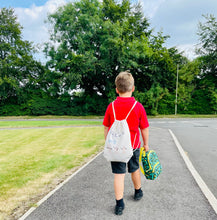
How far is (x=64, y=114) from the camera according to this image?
93.2 feet

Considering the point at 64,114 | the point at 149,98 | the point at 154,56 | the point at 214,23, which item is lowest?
the point at 64,114

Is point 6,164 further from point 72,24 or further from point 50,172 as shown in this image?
point 72,24

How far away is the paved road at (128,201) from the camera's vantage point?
2.50 meters

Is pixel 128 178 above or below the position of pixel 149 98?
below

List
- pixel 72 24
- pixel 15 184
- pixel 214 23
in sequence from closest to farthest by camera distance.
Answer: pixel 15 184 < pixel 72 24 < pixel 214 23

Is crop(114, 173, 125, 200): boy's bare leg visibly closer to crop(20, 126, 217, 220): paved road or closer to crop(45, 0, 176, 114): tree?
crop(20, 126, 217, 220): paved road

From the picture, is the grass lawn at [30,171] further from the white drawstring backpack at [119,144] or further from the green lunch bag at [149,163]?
the green lunch bag at [149,163]

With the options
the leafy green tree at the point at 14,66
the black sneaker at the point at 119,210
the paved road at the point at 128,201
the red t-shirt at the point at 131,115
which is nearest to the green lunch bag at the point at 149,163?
the red t-shirt at the point at 131,115

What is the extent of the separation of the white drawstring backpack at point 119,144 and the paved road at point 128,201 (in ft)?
2.47

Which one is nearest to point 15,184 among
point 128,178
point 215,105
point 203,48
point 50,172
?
point 50,172

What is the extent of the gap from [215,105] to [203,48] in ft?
39.3

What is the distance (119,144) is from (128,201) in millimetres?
1005

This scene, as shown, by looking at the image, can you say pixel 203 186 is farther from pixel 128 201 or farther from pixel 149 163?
pixel 128 201

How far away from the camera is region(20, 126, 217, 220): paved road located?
2504 millimetres
